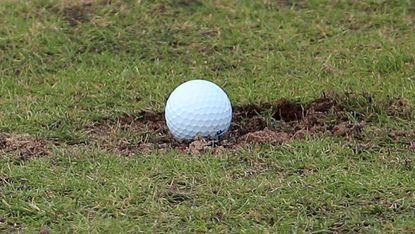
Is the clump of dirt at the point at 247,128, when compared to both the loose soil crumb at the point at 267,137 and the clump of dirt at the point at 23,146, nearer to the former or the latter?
the loose soil crumb at the point at 267,137

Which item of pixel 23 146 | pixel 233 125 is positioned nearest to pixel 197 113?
pixel 233 125

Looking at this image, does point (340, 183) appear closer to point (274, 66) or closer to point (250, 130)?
point (250, 130)

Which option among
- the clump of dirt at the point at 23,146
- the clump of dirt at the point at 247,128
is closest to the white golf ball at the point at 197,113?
the clump of dirt at the point at 247,128

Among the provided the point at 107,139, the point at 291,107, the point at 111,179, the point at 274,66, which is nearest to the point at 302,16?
the point at 274,66

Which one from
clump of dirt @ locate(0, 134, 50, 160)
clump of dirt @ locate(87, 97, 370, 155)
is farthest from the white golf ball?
clump of dirt @ locate(0, 134, 50, 160)

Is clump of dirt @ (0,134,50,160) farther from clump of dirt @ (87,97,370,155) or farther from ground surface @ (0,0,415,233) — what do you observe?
clump of dirt @ (87,97,370,155)

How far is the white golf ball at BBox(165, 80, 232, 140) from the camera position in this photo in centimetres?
389

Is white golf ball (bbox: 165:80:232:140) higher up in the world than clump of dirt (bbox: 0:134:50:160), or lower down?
higher up

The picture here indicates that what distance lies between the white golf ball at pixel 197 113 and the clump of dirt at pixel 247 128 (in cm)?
6

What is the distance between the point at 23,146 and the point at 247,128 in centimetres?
110

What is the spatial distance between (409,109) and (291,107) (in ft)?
1.97

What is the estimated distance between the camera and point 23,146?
12.5ft

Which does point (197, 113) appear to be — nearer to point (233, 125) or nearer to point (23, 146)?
point (233, 125)

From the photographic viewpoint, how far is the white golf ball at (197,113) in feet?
12.8
